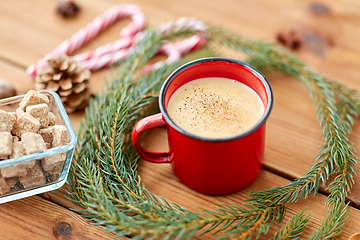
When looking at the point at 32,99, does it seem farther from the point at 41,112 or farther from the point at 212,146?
the point at 212,146

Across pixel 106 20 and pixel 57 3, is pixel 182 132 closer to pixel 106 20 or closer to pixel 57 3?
pixel 106 20

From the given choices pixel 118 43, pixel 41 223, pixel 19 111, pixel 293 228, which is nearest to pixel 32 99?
pixel 19 111

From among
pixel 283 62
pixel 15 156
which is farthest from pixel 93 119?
pixel 283 62

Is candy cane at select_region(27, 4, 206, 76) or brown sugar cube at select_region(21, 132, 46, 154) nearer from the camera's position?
brown sugar cube at select_region(21, 132, 46, 154)

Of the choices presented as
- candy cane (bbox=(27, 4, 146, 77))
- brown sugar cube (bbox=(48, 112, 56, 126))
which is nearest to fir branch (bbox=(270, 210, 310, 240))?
brown sugar cube (bbox=(48, 112, 56, 126))

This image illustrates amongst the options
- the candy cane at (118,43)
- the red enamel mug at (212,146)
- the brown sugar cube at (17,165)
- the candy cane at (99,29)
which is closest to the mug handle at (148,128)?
the red enamel mug at (212,146)

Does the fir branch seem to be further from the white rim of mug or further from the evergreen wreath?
the white rim of mug

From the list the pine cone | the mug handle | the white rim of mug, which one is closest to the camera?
the white rim of mug
